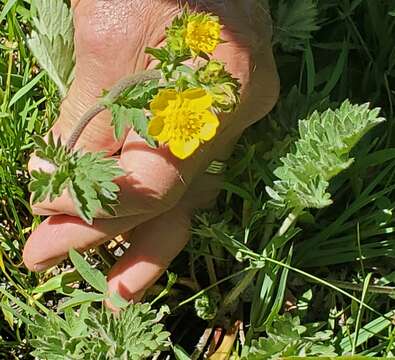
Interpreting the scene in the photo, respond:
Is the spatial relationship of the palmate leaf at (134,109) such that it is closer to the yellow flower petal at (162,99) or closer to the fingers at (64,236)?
the yellow flower petal at (162,99)

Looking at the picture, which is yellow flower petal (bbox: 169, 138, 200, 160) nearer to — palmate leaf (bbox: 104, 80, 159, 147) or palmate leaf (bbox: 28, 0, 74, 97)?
palmate leaf (bbox: 104, 80, 159, 147)

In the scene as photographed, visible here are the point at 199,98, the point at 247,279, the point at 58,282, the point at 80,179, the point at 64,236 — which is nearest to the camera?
the point at 199,98

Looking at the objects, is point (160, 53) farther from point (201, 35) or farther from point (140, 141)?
point (140, 141)

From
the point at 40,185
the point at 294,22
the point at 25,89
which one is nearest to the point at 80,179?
the point at 40,185

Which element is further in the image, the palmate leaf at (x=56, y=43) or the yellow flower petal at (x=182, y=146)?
the palmate leaf at (x=56, y=43)

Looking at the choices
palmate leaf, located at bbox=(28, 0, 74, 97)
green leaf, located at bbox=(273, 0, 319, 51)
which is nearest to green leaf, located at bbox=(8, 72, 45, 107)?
palmate leaf, located at bbox=(28, 0, 74, 97)

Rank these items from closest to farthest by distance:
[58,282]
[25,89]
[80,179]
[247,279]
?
[80,179], [247,279], [58,282], [25,89]

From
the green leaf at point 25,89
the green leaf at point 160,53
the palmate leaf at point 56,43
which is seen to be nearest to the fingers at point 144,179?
the green leaf at point 160,53
